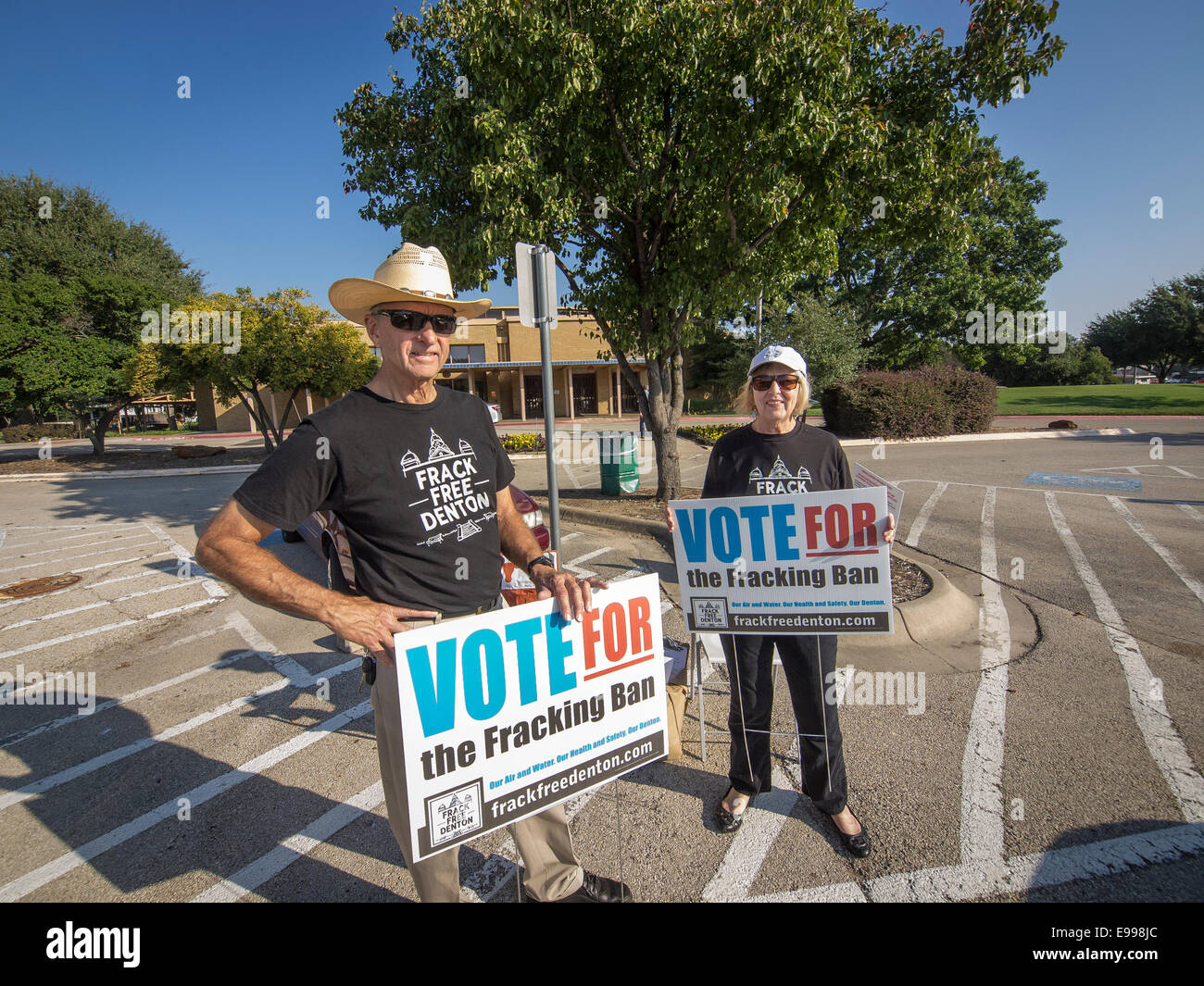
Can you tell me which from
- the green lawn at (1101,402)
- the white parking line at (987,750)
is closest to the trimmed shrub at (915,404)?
the green lawn at (1101,402)

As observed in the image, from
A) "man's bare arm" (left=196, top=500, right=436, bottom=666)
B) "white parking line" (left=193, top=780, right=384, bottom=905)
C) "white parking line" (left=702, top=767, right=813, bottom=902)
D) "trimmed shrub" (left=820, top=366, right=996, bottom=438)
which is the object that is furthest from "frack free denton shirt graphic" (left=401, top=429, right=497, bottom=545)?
"trimmed shrub" (left=820, top=366, right=996, bottom=438)

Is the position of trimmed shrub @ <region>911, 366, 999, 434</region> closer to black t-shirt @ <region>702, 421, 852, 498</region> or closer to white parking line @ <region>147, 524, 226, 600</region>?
black t-shirt @ <region>702, 421, 852, 498</region>

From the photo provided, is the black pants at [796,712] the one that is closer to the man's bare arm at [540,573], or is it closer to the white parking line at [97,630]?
the man's bare arm at [540,573]

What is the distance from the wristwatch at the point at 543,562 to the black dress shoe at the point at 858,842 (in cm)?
179

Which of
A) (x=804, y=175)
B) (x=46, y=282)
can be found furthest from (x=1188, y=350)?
(x=46, y=282)

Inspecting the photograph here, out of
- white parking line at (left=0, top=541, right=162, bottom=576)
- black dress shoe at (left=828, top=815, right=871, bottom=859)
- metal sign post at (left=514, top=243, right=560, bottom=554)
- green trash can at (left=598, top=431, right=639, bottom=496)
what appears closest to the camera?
black dress shoe at (left=828, top=815, right=871, bottom=859)

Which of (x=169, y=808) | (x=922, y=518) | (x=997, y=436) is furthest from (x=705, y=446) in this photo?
(x=169, y=808)

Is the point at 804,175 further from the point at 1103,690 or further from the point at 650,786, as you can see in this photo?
the point at 650,786

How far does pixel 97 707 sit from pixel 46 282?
22.4 metres

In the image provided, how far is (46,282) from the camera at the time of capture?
19.3 metres

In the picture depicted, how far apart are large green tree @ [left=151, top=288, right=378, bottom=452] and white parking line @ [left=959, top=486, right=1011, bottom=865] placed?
1789 centimetres

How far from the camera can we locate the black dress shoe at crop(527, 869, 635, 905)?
2234 mm

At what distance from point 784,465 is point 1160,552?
22.4 ft

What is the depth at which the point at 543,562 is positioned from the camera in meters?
2.23
